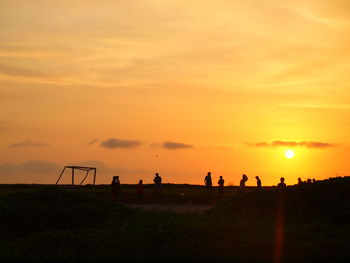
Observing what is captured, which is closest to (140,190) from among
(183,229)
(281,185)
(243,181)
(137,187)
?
(137,187)

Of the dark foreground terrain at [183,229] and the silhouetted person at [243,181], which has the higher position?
the silhouetted person at [243,181]

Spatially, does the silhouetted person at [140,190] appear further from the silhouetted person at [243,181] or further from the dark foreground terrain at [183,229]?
the dark foreground terrain at [183,229]

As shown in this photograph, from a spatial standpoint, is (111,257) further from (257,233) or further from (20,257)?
(257,233)

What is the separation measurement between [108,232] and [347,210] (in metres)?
12.2

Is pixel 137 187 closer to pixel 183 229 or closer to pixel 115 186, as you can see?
pixel 115 186

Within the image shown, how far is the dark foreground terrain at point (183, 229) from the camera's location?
72.8ft

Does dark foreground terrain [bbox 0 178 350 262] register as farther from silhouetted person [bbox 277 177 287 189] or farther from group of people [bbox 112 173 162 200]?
group of people [bbox 112 173 162 200]

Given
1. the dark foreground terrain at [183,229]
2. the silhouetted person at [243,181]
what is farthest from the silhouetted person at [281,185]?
the silhouetted person at [243,181]

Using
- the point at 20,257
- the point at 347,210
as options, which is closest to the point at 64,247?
the point at 20,257

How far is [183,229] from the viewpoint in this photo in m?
25.5

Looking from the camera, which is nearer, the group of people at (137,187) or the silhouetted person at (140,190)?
the group of people at (137,187)

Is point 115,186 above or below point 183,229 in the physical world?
above

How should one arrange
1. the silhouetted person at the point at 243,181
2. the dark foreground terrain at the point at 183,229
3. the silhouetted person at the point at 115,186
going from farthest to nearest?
the silhouetted person at the point at 243,181 → the silhouetted person at the point at 115,186 → the dark foreground terrain at the point at 183,229

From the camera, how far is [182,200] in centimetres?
4938
